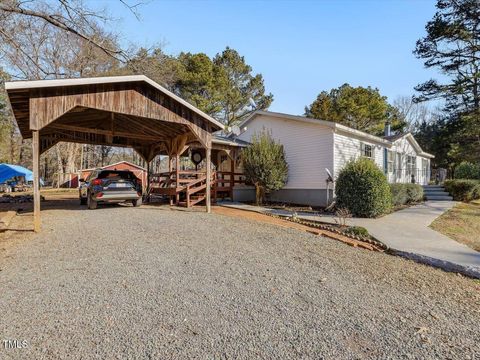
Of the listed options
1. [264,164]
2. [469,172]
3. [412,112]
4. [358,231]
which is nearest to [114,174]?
[264,164]

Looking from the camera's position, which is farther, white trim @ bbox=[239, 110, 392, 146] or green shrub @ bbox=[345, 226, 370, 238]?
white trim @ bbox=[239, 110, 392, 146]

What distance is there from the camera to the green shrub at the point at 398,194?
43.2ft

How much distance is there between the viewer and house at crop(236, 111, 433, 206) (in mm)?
13216

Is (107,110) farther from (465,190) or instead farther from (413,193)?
(465,190)

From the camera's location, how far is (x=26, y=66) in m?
10.7

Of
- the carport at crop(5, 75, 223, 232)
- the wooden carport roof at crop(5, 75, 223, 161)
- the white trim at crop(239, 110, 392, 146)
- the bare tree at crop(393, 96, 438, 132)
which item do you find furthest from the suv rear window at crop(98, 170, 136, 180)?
the bare tree at crop(393, 96, 438, 132)

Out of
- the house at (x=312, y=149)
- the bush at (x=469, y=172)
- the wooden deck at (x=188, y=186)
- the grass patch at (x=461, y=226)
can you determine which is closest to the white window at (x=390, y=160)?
the house at (x=312, y=149)

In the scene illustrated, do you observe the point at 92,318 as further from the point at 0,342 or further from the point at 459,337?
the point at 459,337

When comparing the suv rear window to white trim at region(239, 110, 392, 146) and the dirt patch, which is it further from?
white trim at region(239, 110, 392, 146)

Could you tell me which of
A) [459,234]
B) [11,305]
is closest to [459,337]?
[11,305]

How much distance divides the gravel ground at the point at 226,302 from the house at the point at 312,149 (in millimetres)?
7469

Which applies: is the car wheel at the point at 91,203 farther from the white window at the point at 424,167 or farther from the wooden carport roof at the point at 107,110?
the white window at the point at 424,167

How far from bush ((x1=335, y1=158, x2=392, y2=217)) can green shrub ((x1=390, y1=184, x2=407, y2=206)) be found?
2.86 meters

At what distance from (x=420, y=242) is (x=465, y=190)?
1313cm
